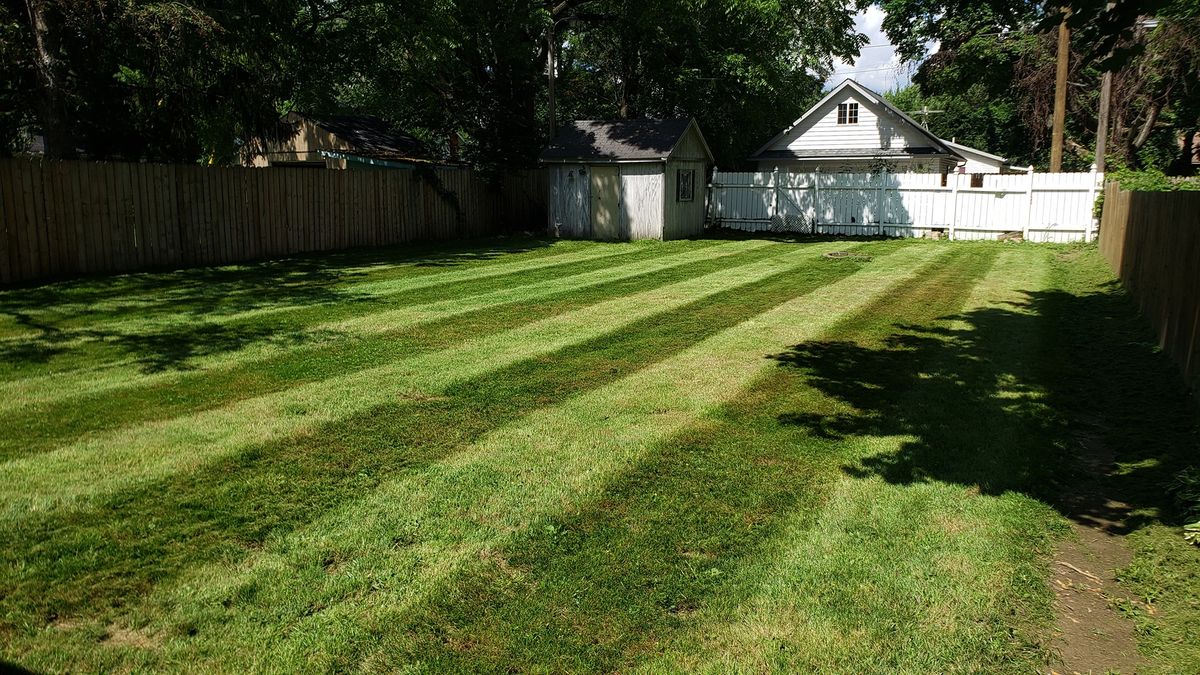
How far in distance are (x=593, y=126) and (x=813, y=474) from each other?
Answer: 2010cm

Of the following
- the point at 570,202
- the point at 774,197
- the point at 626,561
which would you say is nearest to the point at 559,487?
the point at 626,561

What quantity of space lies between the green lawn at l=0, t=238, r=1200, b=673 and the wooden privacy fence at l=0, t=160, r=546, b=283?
280cm

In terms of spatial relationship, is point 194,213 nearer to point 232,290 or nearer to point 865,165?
point 232,290

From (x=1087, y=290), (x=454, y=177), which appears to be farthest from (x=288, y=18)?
(x=1087, y=290)

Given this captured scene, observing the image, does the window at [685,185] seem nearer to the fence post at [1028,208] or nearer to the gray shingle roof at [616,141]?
→ the gray shingle roof at [616,141]

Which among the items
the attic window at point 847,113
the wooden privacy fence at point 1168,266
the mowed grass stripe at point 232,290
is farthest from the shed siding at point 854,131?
the wooden privacy fence at point 1168,266

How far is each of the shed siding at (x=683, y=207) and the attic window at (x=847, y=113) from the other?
13054 mm

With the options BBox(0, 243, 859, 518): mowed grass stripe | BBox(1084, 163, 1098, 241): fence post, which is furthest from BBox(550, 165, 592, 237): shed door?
BBox(0, 243, 859, 518): mowed grass stripe

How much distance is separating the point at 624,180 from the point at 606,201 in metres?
0.76

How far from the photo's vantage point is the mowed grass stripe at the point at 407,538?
3330 mm

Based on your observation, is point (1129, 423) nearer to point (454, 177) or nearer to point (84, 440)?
point (84, 440)

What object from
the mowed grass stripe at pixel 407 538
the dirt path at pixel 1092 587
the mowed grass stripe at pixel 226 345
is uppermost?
the mowed grass stripe at pixel 226 345

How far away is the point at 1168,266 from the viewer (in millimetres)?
8172

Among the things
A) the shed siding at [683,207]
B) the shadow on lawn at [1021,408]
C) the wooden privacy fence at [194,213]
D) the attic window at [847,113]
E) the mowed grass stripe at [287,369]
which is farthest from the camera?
the attic window at [847,113]
